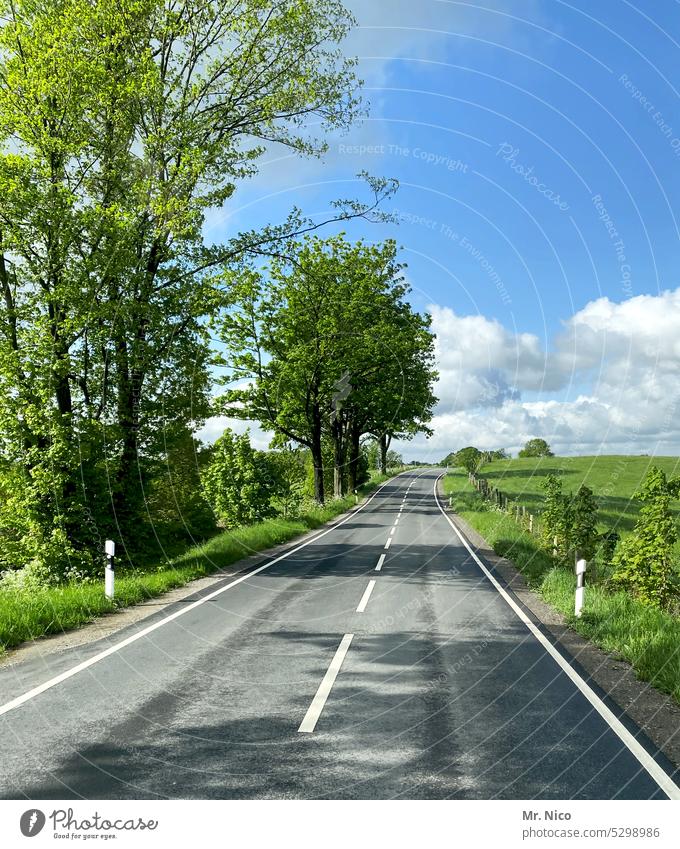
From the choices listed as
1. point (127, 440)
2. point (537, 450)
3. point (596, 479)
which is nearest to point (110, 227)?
point (127, 440)

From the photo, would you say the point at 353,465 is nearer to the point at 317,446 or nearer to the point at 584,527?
the point at 317,446

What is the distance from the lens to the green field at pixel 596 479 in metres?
42.1

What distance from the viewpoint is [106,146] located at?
16.2 meters

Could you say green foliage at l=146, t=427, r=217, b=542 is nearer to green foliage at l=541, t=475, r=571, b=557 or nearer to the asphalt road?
green foliage at l=541, t=475, r=571, b=557

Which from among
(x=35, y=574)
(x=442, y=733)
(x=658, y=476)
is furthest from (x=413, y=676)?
(x=35, y=574)

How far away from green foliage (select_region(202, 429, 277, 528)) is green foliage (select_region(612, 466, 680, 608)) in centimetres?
1529

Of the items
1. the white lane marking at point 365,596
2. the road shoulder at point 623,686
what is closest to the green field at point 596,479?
the white lane marking at point 365,596

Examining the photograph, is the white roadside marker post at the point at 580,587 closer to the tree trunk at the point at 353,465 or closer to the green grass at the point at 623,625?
the green grass at the point at 623,625

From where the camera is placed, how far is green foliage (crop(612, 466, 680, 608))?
12.9 meters

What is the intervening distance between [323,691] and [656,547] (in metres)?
9.87

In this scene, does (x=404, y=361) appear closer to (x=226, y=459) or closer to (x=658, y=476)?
(x=226, y=459)

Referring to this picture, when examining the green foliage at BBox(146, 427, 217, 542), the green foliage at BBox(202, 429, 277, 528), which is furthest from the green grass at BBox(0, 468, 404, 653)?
the green foliage at BBox(146, 427, 217, 542)

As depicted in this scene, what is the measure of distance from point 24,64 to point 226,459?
15.1 meters

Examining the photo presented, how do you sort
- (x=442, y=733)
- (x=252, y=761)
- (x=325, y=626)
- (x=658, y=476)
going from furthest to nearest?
(x=658, y=476)
(x=325, y=626)
(x=442, y=733)
(x=252, y=761)
